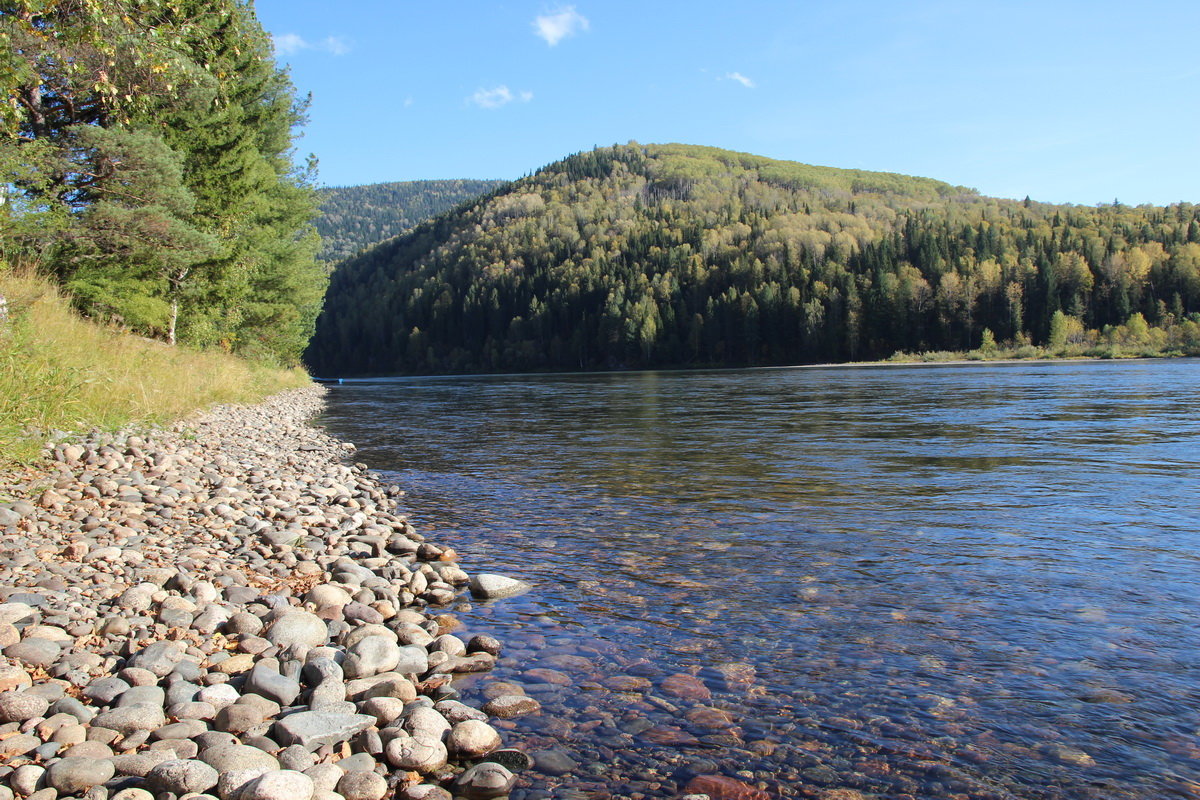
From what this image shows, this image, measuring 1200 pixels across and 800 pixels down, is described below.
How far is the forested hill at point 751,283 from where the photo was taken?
10225cm

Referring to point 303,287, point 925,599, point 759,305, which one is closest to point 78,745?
point 925,599

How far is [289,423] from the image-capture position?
20.9 m

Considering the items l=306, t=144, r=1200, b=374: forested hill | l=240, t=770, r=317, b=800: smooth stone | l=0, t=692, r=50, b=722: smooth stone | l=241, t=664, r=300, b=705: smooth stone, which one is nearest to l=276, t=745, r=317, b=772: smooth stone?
l=240, t=770, r=317, b=800: smooth stone

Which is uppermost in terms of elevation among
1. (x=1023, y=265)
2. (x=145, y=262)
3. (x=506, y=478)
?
(x=1023, y=265)

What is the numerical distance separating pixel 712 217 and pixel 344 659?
17521cm

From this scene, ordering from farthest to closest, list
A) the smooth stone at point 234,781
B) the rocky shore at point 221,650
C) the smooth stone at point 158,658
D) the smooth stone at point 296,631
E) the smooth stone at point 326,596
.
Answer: the smooth stone at point 326,596
the smooth stone at point 296,631
the smooth stone at point 158,658
the rocky shore at point 221,650
the smooth stone at point 234,781

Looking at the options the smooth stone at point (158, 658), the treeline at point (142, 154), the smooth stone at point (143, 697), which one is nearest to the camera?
the smooth stone at point (143, 697)

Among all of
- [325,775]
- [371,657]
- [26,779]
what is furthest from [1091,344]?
[26,779]

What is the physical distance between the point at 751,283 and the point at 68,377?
122 meters

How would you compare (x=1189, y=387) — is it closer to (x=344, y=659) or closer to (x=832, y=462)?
(x=832, y=462)

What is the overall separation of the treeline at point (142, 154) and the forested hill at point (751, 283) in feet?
298

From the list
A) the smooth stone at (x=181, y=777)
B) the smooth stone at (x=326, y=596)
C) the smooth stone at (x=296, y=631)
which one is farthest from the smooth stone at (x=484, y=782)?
the smooth stone at (x=326, y=596)

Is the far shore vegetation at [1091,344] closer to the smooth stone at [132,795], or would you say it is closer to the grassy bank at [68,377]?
the grassy bank at [68,377]

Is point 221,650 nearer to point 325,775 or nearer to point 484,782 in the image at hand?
point 325,775
